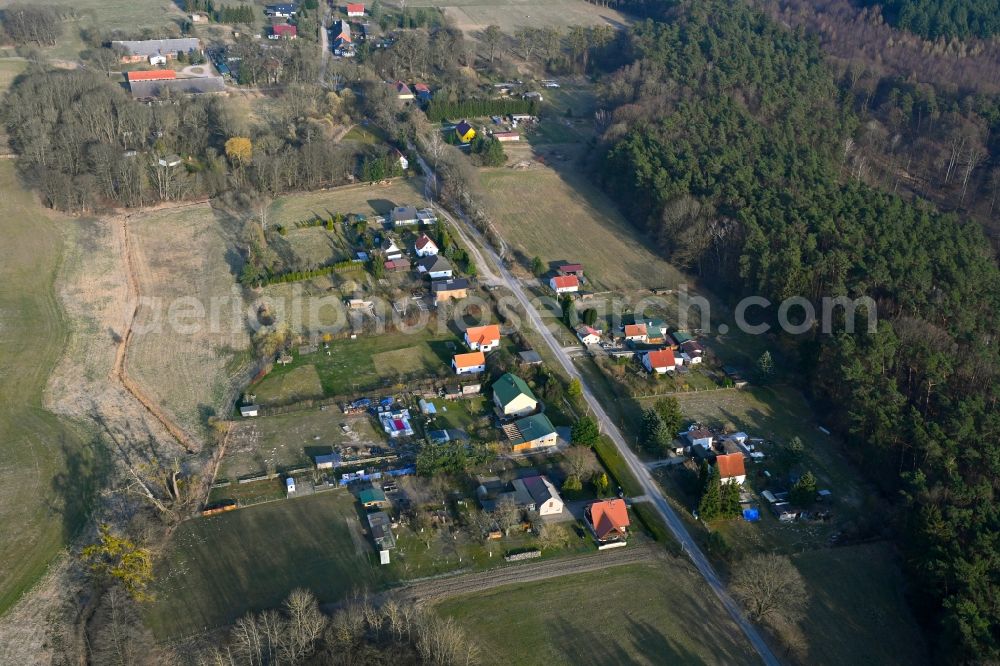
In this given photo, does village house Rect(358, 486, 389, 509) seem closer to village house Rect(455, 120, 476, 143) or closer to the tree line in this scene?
the tree line

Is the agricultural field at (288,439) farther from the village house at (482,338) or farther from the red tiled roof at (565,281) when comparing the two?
the red tiled roof at (565,281)

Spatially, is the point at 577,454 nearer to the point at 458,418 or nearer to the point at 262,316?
the point at 458,418

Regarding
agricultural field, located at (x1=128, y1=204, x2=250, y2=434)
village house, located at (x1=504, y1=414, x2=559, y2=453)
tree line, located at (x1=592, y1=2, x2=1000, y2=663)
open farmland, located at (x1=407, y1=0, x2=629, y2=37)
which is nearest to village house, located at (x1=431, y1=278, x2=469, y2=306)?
agricultural field, located at (x1=128, y1=204, x2=250, y2=434)

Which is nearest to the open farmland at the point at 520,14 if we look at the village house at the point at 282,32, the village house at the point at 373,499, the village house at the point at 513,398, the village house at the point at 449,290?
the village house at the point at 282,32

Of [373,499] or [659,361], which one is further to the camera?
[659,361]

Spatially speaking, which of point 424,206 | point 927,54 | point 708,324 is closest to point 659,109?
point 424,206

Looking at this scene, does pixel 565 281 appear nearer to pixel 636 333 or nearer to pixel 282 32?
pixel 636 333

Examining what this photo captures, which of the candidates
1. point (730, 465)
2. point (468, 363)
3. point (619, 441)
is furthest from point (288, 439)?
point (730, 465)
